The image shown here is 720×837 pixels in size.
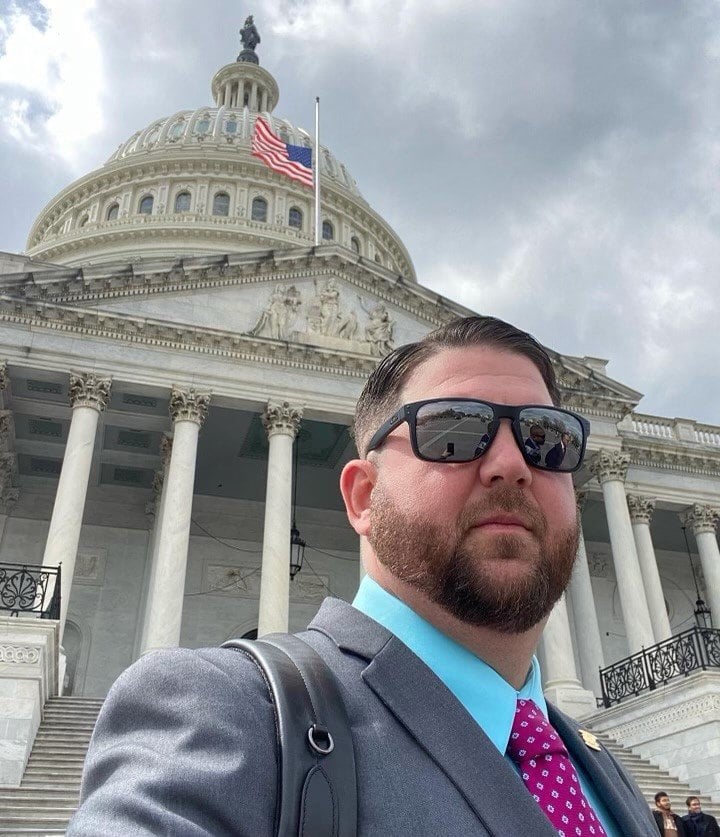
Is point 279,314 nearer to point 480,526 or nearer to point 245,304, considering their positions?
point 245,304

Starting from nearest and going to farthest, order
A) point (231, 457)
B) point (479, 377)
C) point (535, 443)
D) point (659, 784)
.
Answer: point (535, 443)
point (479, 377)
point (659, 784)
point (231, 457)

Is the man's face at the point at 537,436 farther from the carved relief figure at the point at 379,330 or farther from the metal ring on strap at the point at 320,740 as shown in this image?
the carved relief figure at the point at 379,330

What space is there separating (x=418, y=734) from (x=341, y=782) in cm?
31

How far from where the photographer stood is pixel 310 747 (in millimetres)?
1337

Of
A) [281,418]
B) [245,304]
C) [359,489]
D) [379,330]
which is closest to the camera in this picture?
[359,489]

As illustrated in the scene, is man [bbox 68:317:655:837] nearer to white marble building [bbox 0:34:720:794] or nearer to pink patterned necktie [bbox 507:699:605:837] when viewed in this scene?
pink patterned necktie [bbox 507:699:605:837]

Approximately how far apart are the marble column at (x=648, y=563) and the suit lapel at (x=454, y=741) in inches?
915

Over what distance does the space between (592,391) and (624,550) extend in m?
5.35

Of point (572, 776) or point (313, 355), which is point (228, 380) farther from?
point (572, 776)

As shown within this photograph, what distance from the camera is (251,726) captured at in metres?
1.37

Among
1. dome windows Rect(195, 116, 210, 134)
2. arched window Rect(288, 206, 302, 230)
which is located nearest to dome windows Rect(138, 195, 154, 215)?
dome windows Rect(195, 116, 210, 134)

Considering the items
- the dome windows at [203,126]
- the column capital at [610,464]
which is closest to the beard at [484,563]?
the column capital at [610,464]

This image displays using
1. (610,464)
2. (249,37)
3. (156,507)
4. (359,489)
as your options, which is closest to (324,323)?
(156,507)

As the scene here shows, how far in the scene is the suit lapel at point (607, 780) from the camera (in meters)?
1.93
